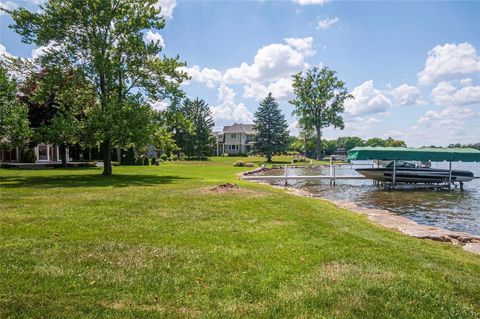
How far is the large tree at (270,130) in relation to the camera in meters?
56.4

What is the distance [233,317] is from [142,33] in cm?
2235

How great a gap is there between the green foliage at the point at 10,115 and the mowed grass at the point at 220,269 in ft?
44.8

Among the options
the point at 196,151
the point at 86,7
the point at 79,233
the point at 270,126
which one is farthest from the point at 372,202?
the point at 196,151

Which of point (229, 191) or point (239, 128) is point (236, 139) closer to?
point (239, 128)

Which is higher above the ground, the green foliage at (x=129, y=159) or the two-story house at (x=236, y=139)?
the two-story house at (x=236, y=139)

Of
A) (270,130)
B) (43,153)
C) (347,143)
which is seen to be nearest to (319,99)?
(270,130)

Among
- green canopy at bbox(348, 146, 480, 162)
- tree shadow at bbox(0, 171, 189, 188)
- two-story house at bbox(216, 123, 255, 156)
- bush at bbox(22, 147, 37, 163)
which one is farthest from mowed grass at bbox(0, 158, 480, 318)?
two-story house at bbox(216, 123, 255, 156)

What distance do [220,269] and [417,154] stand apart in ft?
77.8

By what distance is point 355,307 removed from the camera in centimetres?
428

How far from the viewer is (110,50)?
22.7 m

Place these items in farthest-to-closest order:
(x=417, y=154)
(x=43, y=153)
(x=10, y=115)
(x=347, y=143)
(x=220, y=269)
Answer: (x=347, y=143) → (x=43, y=153) → (x=417, y=154) → (x=10, y=115) → (x=220, y=269)

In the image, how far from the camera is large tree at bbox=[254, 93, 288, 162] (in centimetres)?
5644

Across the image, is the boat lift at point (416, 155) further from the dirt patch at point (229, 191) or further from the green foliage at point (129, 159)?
the green foliage at point (129, 159)

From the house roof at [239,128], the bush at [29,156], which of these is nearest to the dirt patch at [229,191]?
the bush at [29,156]
